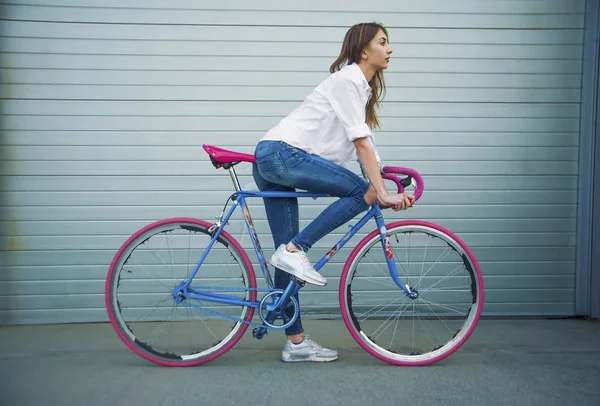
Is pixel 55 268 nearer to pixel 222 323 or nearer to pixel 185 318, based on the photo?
pixel 185 318

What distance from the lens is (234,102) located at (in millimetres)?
4441

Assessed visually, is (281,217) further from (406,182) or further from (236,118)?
(236,118)

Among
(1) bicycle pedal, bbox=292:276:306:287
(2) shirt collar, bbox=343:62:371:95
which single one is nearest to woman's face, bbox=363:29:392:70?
(2) shirt collar, bbox=343:62:371:95

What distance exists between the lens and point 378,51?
3.31 metres

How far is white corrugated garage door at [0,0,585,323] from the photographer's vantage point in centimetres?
435

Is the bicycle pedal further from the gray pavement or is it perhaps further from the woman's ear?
the woman's ear

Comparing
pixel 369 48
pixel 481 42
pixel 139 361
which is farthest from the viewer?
pixel 481 42

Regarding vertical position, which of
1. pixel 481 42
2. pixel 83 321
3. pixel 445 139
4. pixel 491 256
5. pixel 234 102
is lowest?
pixel 83 321

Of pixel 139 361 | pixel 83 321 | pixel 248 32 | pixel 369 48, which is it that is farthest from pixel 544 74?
pixel 83 321

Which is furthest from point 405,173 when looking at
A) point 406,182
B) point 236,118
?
point 236,118

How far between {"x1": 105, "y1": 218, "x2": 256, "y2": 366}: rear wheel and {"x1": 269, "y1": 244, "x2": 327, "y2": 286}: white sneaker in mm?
247

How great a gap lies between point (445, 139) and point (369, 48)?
1.48 metres

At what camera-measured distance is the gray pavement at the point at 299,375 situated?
3.02 m

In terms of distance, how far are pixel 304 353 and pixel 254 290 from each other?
0.50 meters
